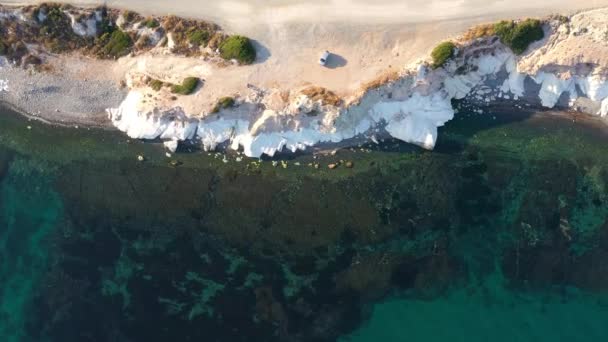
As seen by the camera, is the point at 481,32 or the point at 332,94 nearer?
the point at 481,32

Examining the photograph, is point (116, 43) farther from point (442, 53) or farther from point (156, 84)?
point (442, 53)

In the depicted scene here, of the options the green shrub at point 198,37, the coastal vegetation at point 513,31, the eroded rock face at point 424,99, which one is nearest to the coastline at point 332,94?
the eroded rock face at point 424,99

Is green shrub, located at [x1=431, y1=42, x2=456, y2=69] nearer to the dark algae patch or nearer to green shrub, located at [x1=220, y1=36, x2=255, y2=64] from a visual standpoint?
the dark algae patch

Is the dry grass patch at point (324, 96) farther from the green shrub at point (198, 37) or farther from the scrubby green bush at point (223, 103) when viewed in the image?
the green shrub at point (198, 37)

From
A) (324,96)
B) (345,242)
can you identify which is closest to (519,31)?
(324,96)

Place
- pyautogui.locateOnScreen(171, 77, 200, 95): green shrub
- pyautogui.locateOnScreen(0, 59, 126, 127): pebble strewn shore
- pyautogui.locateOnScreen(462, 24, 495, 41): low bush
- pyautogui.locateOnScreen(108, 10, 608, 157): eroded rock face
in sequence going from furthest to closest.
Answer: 1. pyautogui.locateOnScreen(0, 59, 126, 127): pebble strewn shore
2. pyautogui.locateOnScreen(171, 77, 200, 95): green shrub
3. pyautogui.locateOnScreen(108, 10, 608, 157): eroded rock face
4. pyautogui.locateOnScreen(462, 24, 495, 41): low bush

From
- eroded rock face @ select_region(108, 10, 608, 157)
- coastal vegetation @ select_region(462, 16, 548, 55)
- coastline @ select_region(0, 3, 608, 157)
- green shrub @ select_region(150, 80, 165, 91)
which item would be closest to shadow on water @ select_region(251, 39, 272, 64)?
coastline @ select_region(0, 3, 608, 157)

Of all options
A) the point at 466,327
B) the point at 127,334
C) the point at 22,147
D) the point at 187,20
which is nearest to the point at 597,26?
the point at 466,327

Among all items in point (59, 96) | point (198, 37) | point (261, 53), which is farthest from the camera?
point (59, 96)
